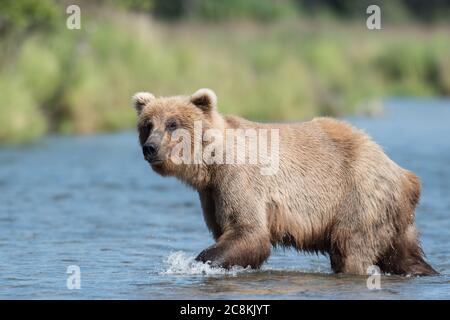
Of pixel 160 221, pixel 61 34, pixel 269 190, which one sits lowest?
pixel 160 221

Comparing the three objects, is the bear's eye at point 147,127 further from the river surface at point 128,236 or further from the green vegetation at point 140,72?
the green vegetation at point 140,72

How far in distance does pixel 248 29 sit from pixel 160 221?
22687 mm

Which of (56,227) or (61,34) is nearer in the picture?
(56,227)

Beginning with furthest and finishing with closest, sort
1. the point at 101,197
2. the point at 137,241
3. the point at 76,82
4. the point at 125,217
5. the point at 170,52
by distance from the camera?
the point at 170,52
the point at 76,82
the point at 101,197
the point at 125,217
the point at 137,241

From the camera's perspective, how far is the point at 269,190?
28.9ft

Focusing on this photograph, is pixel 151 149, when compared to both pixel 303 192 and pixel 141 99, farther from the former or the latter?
pixel 303 192

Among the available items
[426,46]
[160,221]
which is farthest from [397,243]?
[426,46]

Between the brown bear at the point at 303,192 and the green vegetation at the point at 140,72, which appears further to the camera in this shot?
the green vegetation at the point at 140,72

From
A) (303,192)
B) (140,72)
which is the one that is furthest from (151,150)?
(140,72)

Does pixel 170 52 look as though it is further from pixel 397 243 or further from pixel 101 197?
pixel 397 243

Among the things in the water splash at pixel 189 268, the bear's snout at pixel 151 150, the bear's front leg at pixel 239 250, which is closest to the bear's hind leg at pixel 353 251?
the bear's front leg at pixel 239 250

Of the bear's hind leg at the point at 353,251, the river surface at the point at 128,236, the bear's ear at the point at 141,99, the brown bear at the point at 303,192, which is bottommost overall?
the river surface at the point at 128,236

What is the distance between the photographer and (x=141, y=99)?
900 centimetres

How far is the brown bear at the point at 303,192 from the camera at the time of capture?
870 centimetres
